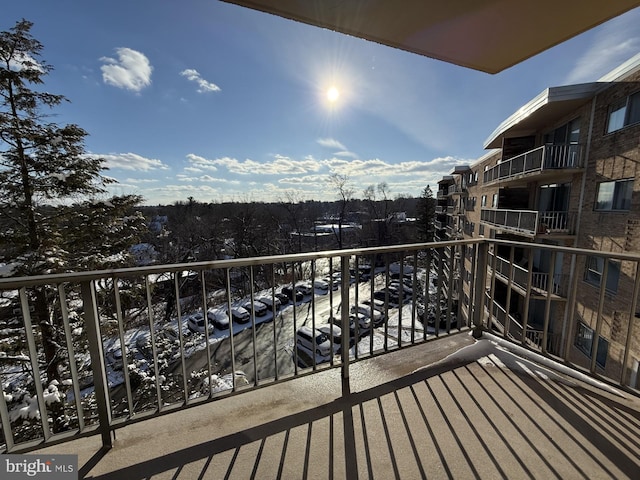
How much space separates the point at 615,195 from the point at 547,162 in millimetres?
1867

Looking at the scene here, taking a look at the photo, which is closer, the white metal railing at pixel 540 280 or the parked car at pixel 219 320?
the white metal railing at pixel 540 280

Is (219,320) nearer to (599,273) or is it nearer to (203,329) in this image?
(203,329)

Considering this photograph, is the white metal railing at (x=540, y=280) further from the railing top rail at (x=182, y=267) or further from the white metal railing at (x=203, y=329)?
the railing top rail at (x=182, y=267)

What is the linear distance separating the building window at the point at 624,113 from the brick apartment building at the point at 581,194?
0.8 inches

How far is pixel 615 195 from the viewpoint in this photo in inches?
245

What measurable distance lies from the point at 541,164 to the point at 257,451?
9.81 meters

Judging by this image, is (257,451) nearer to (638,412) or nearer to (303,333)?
(638,412)

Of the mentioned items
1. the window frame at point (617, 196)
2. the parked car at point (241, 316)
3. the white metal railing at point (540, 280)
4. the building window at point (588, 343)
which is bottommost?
the parked car at point (241, 316)

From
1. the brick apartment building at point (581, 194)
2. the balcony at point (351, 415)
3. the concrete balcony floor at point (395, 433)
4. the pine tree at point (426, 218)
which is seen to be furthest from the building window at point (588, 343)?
the pine tree at point (426, 218)

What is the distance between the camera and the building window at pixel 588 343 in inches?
245

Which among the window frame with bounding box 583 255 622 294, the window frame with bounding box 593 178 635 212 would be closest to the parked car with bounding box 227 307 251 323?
the window frame with bounding box 583 255 622 294

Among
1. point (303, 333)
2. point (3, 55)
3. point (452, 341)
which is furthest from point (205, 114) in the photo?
point (452, 341)

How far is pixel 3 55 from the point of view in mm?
5094

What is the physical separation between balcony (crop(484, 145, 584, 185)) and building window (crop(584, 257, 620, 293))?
254cm
